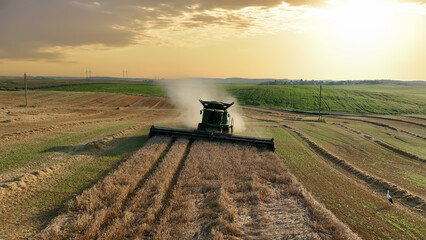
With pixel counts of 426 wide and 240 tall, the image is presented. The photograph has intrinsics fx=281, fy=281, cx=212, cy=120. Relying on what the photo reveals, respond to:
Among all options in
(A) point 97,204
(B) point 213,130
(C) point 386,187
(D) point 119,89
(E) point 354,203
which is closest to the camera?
(A) point 97,204

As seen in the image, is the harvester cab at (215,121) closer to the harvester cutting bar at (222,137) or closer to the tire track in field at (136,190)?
the harvester cutting bar at (222,137)

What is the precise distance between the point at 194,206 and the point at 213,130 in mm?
11962

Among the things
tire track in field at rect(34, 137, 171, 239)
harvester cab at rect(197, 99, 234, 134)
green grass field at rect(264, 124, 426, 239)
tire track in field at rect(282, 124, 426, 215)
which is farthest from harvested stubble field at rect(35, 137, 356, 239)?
harvester cab at rect(197, 99, 234, 134)

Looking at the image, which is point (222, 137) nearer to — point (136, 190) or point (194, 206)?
point (136, 190)

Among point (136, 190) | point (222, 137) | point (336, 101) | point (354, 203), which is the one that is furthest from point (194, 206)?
point (336, 101)

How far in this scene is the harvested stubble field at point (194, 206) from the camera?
8.08 metres

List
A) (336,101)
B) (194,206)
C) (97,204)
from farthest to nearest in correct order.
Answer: (336,101), (194,206), (97,204)

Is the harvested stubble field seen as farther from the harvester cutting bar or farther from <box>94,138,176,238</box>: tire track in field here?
the harvester cutting bar

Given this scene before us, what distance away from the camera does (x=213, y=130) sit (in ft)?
70.7

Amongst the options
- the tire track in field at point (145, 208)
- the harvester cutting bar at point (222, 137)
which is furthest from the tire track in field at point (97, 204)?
the harvester cutting bar at point (222, 137)

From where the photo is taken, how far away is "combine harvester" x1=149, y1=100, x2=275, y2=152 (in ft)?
64.9

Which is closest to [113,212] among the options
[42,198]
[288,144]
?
[42,198]

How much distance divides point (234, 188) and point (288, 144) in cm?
1266

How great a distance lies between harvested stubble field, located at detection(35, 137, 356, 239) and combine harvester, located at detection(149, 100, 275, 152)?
15.5 feet
